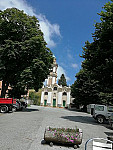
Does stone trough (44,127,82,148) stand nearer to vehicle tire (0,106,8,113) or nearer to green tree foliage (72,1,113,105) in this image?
green tree foliage (72,1,113,105)

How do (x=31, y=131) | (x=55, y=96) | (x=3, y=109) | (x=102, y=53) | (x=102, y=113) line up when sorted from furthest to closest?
1. (x=55, y=96)
2. (x=3, y=109)
3. (x=102, y=113)
4. (x=102, y=53)
5. (x=31, y=131)

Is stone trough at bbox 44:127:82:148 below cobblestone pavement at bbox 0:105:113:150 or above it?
above

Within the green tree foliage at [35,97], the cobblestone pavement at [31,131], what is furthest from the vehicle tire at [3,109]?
the green tree foliage at [35,97]

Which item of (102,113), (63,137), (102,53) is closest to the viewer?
(63,137)

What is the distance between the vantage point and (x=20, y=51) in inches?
870

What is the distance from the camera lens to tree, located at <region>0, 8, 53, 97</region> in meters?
21.6

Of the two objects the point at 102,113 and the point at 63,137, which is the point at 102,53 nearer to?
the point at 102,113

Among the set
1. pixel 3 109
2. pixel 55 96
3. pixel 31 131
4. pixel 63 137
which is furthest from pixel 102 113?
pixel 55 96

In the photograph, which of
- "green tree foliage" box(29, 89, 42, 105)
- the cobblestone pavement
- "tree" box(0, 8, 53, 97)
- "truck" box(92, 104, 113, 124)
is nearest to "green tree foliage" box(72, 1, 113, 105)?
"truck" box(92, 104, 113, 124)

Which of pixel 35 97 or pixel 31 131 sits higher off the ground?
pixel 35 97

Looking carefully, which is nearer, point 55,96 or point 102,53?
point 102,53

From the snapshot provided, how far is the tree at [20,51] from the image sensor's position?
70.9ft

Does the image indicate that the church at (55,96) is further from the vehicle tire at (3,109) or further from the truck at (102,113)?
the truck at (102,113)

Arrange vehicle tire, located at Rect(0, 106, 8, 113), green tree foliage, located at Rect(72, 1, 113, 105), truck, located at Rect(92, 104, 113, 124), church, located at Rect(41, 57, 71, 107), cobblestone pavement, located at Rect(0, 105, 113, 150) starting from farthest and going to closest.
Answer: church, located at Rect(41, 57, 71, 107), vehicle tire, located at Rect(0, 106, 8, 113), truck, located at Rect(92, 104, 113, 124), green tree foliage, located at Rect(72, 1, 113, 105), cobblestone pavement, located at Rect(0, 105, 113, 150)
